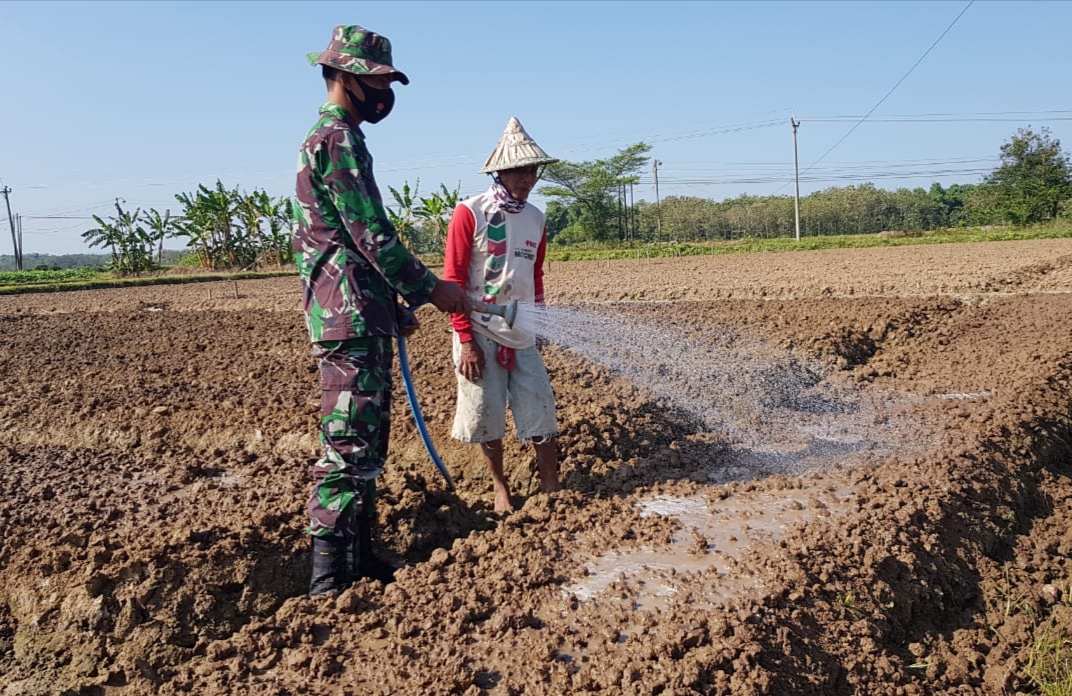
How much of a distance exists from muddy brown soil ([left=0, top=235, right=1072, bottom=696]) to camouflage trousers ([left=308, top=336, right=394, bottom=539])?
0.28 metres

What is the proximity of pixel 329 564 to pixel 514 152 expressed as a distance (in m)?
1.80

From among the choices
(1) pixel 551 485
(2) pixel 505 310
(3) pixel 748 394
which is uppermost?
(2) pixel 505 310

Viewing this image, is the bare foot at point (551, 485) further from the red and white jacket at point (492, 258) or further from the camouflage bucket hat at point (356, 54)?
the camouflage bucket hat at point (356, 54)

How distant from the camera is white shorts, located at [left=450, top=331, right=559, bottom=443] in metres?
3.80

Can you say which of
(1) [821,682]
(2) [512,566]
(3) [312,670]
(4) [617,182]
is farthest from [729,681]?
(4) [617,182]

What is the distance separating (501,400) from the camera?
3838 millimetres

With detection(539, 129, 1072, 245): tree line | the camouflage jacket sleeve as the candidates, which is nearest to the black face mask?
the camouflage jacket sleeve

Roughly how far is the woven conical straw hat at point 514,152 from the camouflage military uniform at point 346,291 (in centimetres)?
74

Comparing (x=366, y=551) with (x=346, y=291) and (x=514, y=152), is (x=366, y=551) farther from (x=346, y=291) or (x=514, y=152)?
(x=514, y=152)

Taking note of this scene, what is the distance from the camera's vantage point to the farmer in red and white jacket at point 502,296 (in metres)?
3.63

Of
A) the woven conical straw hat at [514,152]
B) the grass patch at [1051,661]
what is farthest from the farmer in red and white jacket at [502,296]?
the grass patch at [1051,661]

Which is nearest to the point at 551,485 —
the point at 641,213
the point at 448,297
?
the point at 448,297

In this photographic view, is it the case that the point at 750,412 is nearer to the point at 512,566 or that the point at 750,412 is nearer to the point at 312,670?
the point at 512,566

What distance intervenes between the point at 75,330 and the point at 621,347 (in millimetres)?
8053
